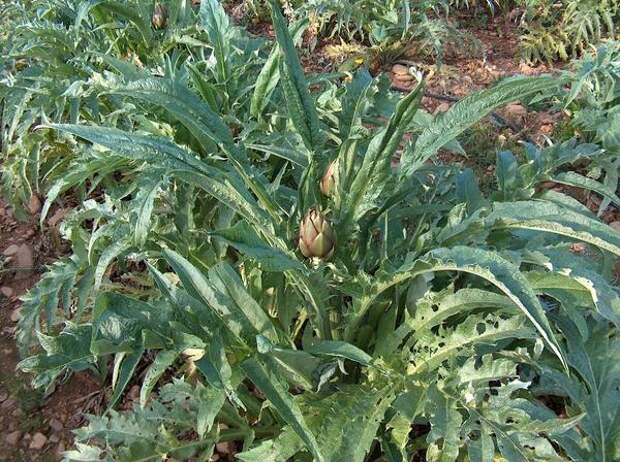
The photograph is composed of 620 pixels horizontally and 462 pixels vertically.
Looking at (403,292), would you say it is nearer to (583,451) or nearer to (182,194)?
(583,451)

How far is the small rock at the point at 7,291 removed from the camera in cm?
225

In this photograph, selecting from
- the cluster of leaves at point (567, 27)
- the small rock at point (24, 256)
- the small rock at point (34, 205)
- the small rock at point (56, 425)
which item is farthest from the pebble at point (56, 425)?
the cluster of leaves at point (567, 27)

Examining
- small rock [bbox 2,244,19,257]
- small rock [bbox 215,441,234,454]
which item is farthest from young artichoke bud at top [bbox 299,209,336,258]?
small rock [bbox 2,244,19,257]

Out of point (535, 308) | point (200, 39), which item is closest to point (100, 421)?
point (535, 308)

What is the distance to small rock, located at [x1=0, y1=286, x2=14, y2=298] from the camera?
7.39ft

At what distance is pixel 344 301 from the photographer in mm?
1794

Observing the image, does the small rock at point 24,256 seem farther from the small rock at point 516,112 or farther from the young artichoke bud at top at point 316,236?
the small rock at point 516,112

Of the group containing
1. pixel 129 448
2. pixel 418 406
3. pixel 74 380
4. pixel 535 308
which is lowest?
pixel 74 380

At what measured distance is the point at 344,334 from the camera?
152cm

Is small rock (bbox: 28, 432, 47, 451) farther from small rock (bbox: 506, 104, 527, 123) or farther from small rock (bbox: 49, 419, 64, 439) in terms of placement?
small rock (bbox: 506, 104, 527, 123)

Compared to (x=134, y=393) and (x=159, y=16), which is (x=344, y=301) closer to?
(x=134, y=393)

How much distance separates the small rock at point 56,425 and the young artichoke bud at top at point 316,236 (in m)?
0.96

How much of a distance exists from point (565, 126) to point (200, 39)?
53.9 inches

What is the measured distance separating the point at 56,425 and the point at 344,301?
855 mm
